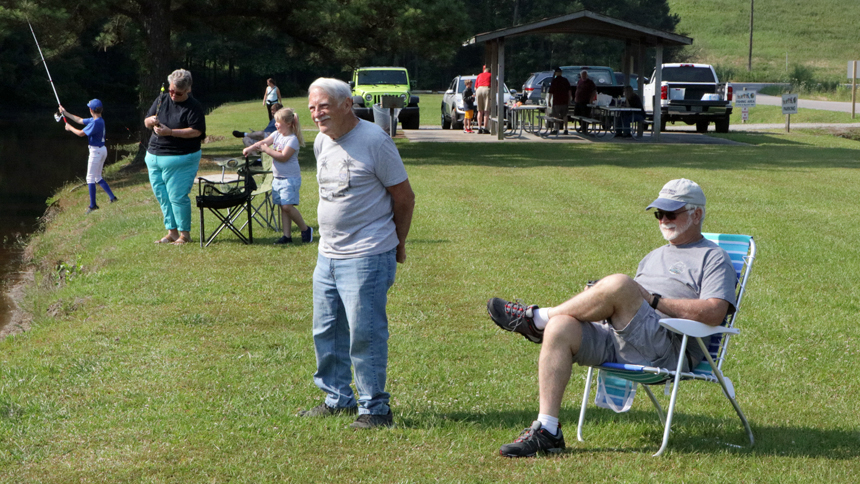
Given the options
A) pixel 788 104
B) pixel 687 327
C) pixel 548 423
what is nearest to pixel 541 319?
pixel 548 423

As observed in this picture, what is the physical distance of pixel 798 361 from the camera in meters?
5.95

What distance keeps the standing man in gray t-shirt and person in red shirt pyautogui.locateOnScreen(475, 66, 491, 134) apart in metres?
21.9

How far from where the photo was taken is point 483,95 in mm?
26484

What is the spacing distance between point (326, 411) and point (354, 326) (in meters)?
0.64

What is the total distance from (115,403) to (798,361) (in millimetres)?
4247

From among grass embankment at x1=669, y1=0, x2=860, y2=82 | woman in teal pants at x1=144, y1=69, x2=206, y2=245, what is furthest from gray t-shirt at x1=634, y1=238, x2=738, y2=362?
grass embankment at x1=669, y1=0, x2=860, y2=82

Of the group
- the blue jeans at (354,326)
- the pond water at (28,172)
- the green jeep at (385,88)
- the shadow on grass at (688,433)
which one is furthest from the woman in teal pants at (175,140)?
the green jeep at (385,88)

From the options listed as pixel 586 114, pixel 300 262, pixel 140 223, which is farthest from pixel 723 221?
pixel 586 114

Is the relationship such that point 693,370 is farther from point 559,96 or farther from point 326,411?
point 559,96

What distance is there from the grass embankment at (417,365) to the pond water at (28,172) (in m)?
1.19

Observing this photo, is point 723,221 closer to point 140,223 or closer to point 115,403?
point 140,223

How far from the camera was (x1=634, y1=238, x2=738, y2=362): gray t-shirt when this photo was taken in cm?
445

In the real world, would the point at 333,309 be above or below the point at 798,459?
above

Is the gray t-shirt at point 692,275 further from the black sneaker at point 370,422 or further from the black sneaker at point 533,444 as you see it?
the black sneaker at point 370,422
